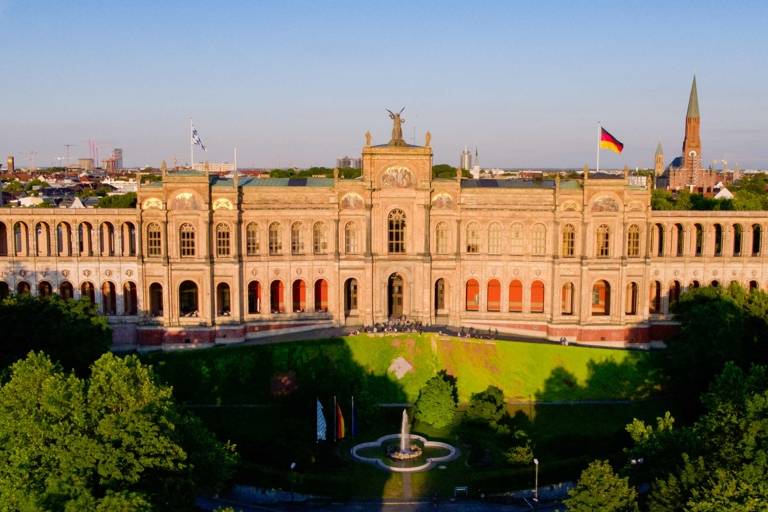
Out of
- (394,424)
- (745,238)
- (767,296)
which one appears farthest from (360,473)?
(745,238)

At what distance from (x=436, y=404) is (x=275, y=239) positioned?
27.0 meters

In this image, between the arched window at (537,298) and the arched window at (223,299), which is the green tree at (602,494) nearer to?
the arched window at (537,298)

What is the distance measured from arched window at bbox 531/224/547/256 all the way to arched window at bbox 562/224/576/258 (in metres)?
1.91

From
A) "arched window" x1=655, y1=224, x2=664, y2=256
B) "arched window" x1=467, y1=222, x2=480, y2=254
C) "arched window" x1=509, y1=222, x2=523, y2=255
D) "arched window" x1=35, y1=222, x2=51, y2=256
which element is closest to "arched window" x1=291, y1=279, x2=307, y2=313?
"arched window" x1=467, y1=222, x2=480, y2=254

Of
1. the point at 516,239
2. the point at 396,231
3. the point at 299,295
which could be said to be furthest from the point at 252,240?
the point at 516,239

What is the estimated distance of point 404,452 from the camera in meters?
59.8

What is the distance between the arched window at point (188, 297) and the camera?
8469 centimetres

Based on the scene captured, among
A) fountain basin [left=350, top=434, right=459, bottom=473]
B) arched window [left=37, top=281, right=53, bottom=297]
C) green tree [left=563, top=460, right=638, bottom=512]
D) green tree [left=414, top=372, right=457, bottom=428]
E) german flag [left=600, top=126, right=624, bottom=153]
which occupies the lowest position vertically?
fountain basin [left=350, top=434, right=459, bottom=473]

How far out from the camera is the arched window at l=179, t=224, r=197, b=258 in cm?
7962

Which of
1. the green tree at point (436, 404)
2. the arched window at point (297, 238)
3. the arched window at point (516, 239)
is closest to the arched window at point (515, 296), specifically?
the arched window at point (516, 239)

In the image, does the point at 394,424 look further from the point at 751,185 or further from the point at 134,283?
the point at 751,185

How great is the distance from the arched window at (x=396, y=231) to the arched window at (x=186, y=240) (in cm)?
1959

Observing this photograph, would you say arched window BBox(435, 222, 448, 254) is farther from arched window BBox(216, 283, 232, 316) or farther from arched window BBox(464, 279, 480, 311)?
arched window BBox(216, 283, 232, 316)

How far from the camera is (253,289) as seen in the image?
84375 millimetres
